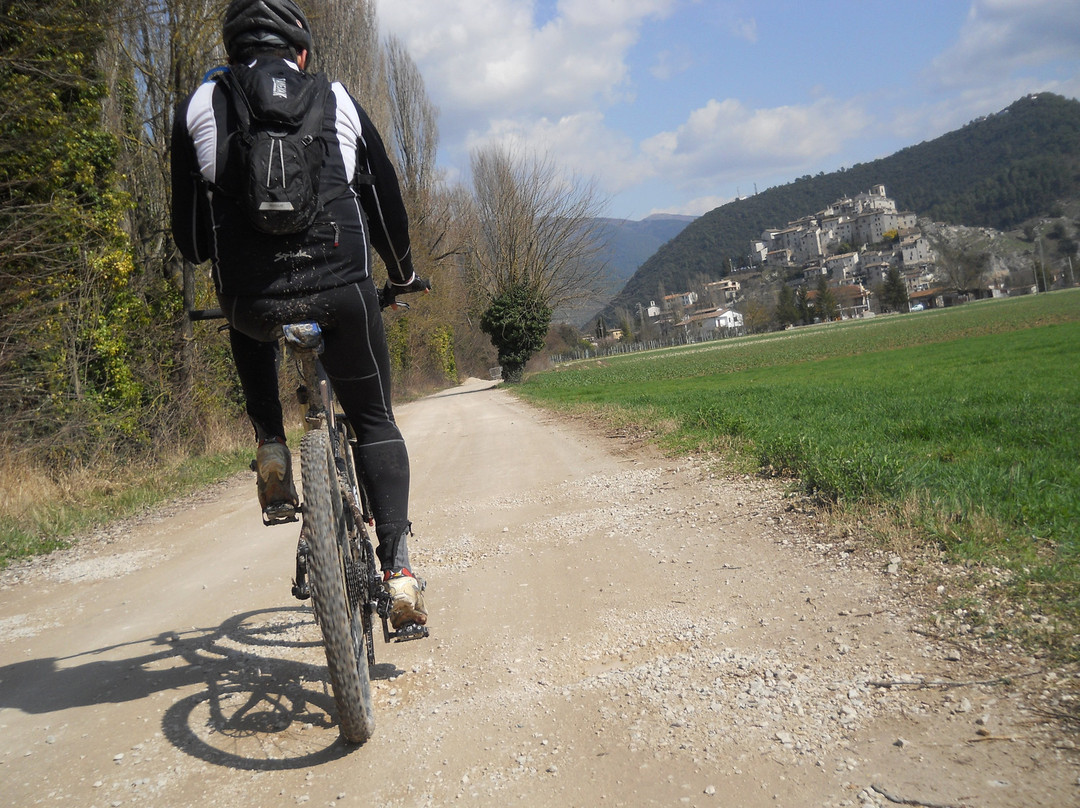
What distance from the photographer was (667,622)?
10.0ft

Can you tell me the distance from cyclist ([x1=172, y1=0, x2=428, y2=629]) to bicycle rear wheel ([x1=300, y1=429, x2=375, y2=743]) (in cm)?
27

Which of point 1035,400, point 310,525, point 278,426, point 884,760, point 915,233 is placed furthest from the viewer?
point 915,233

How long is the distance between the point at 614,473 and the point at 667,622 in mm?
3598

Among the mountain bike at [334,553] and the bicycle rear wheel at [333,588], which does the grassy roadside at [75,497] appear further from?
the bicycle rear wheel at [333,588]

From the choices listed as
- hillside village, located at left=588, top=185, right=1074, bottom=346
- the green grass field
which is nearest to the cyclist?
the green grass field

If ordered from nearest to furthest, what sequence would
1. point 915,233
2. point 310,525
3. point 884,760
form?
point 884,760 → point 310,525 → point 915,233

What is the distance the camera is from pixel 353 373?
2475 millimetres

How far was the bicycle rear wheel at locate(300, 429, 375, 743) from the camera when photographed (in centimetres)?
→ 208

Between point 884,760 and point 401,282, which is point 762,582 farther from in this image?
point 401,282

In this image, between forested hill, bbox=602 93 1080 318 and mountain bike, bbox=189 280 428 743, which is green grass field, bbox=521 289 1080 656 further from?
forested hill, bbox=602 93 1080 318

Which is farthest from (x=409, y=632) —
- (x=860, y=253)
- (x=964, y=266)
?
(x=860, y=253)

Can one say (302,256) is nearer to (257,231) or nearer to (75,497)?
(257,231)

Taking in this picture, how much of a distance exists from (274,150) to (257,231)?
0.26 metres

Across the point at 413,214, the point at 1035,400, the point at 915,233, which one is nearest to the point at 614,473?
the point at 1035,400
